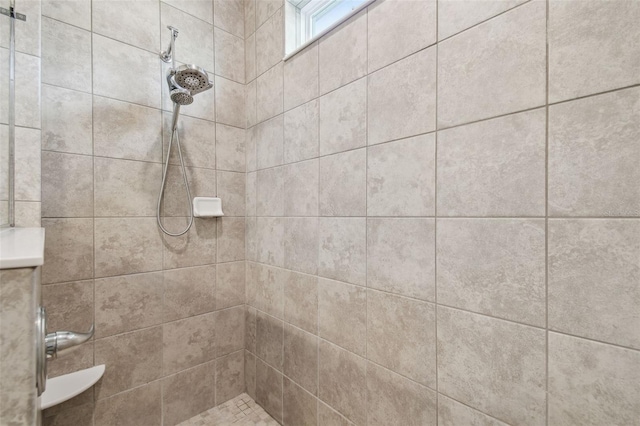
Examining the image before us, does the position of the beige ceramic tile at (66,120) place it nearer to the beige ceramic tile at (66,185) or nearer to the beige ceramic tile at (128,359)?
the beige ceramic tile at (66,185)

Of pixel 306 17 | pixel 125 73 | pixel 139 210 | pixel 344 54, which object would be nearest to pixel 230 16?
pixel 306 17

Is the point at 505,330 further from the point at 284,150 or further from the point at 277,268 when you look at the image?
the point at 284,150

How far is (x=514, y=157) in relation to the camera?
2.48 ft

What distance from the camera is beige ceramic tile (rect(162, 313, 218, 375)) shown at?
1.53 meters

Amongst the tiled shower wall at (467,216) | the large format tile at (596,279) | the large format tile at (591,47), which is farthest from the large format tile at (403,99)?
the large format tile at (596,279)

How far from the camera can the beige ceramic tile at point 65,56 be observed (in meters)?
1.22

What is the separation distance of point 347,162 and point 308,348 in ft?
2.94

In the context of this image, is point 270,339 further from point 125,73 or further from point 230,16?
point 230,16

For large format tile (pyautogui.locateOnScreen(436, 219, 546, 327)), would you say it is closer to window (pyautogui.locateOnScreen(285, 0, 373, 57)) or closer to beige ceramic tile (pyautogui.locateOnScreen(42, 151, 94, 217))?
window (pyautogui.locateOnScreen(285, 0, 373, 57))

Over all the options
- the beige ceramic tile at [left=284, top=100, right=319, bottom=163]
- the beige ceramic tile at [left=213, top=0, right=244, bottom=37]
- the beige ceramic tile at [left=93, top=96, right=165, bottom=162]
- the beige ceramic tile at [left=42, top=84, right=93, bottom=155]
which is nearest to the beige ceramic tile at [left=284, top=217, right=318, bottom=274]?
the beige ceramic tile at [left=284, top=100, right=319, bottom=163]

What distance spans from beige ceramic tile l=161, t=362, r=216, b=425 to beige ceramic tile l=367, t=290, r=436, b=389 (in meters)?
1.09

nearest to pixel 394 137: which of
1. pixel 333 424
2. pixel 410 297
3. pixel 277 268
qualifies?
pixel 410 297

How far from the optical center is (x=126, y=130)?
1408mm

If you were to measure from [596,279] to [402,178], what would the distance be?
56 centimetres
